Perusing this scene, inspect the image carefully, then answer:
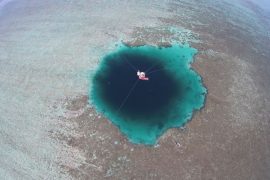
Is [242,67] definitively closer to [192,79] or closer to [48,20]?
[192,79]

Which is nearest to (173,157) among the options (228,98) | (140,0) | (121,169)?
(121,169)

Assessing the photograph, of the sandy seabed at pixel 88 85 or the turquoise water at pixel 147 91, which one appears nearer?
the sandy seabed at pixel 88 85

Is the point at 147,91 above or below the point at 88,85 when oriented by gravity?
above

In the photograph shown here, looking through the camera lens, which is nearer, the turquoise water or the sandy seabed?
the sandy seabed
